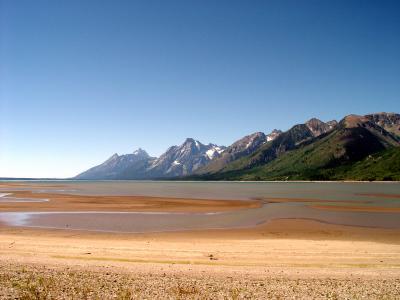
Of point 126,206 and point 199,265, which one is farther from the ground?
point 199,265

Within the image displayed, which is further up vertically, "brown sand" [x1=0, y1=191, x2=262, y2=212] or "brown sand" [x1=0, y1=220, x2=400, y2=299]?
"brown sand" [x1=0, y1=220, x2=400, y2=299]

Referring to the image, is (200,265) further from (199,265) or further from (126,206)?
(126,206)

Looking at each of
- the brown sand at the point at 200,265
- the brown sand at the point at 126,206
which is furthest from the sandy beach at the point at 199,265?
the brown sand at the point at 126,206

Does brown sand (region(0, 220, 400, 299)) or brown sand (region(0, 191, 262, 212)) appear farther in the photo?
brown sand (region(0, 191, 262, 212))

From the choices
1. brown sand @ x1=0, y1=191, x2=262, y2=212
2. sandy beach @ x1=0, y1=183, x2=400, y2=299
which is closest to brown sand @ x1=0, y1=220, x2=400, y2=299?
sandy beach @ x1=0, y1=183, x2=400, y2=299

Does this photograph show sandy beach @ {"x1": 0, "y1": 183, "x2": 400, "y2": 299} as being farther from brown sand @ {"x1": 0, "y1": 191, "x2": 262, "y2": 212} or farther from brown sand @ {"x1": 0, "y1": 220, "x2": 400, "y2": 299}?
brown sand @ {"x1": 0, "y1": 191, "x2": 262, "y2": 212}

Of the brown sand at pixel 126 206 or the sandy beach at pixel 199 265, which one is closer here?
the sandy beach at pixel 199 265

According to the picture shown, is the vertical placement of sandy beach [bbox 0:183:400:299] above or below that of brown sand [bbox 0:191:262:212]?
above

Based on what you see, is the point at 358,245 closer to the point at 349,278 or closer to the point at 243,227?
the point at 349,278

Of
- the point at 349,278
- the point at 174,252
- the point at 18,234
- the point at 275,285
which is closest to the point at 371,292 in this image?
the point at 349,278

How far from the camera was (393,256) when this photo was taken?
27.1m

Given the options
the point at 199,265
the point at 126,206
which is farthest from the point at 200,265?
the point at 126,206

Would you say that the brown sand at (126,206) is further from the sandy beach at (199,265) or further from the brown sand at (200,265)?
the brown sand at (200,265)

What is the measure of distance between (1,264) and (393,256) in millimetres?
30162
